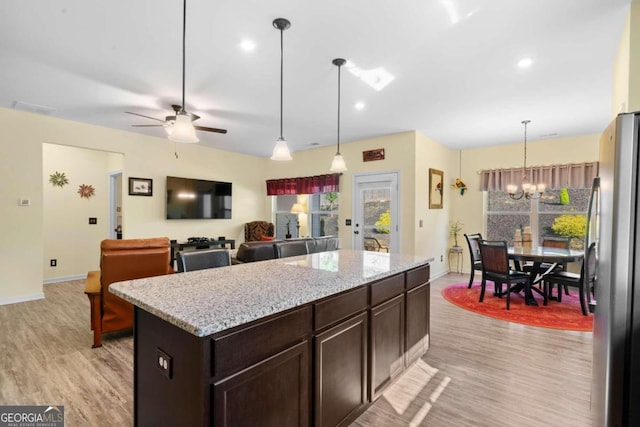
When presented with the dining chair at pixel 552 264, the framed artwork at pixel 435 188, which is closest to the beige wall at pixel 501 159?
the framed artwork at pixel 435 188

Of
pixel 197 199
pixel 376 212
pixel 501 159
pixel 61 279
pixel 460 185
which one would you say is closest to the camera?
pixel 61 279

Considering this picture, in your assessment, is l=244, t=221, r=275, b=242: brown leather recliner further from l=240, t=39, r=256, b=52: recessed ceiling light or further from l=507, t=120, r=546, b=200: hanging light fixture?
l=507, t=120, r=546, b=200: hanging light fixture

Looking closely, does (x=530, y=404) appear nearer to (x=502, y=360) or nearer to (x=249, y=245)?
(x=502, y=360)

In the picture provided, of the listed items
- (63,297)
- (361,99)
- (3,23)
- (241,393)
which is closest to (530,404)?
(241,393)

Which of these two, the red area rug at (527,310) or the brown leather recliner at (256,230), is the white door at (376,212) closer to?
the red area rug at (527,310)

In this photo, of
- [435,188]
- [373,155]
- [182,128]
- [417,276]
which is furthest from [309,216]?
[182,128]

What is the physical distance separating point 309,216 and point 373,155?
2123 millimetres

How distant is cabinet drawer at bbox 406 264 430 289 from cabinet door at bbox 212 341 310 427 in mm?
1210

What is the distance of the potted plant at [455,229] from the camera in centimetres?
650

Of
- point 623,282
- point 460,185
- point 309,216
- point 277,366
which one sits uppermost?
point 460,185

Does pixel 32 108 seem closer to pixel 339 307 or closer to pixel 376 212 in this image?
pixel 339 307

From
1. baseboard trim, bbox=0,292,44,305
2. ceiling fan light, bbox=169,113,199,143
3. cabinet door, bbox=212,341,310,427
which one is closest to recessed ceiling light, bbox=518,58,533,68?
ceiling fan light, bbox=169,113,199,143

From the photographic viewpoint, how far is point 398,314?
2275 mm

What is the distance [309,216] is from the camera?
695 cm
